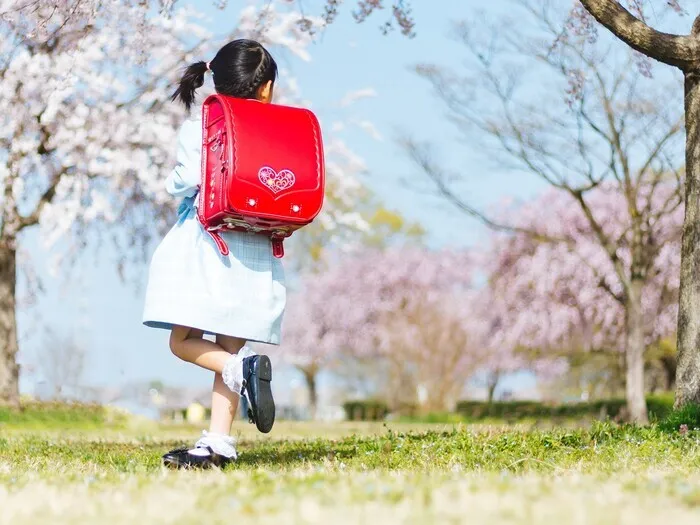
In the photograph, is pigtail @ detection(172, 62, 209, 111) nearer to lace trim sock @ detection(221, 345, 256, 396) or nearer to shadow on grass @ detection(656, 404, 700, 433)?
lace trim sock @ detection(221, 345, 256, 396)

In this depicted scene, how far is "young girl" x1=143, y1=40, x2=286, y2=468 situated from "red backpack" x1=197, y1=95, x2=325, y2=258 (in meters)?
0.10

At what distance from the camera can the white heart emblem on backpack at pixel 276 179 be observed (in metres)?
4.71

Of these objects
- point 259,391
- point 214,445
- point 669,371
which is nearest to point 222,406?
point 214,445

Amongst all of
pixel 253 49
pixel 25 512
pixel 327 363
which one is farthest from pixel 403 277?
pixel 25 512

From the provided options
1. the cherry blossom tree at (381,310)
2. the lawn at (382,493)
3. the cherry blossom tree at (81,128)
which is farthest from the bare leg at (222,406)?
the cherry blossom tree at (381,310)

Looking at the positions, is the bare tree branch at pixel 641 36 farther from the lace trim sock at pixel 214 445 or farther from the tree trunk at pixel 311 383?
the tree trunk at pixel 311 383

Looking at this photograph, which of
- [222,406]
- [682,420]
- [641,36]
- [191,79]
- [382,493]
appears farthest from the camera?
[641,36]

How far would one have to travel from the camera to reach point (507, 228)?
17.2m

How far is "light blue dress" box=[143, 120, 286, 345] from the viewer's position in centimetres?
482

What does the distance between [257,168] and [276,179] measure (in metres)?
0.11

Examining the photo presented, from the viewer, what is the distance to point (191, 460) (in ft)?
15.8

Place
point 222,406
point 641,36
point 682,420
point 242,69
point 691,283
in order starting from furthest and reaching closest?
point 691,283
point 641,36
point 682,420
point 242,69
point 222,406

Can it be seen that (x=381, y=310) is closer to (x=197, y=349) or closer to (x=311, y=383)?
(x=311, y=383)

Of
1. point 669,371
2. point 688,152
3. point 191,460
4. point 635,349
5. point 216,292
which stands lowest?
point 191,460
